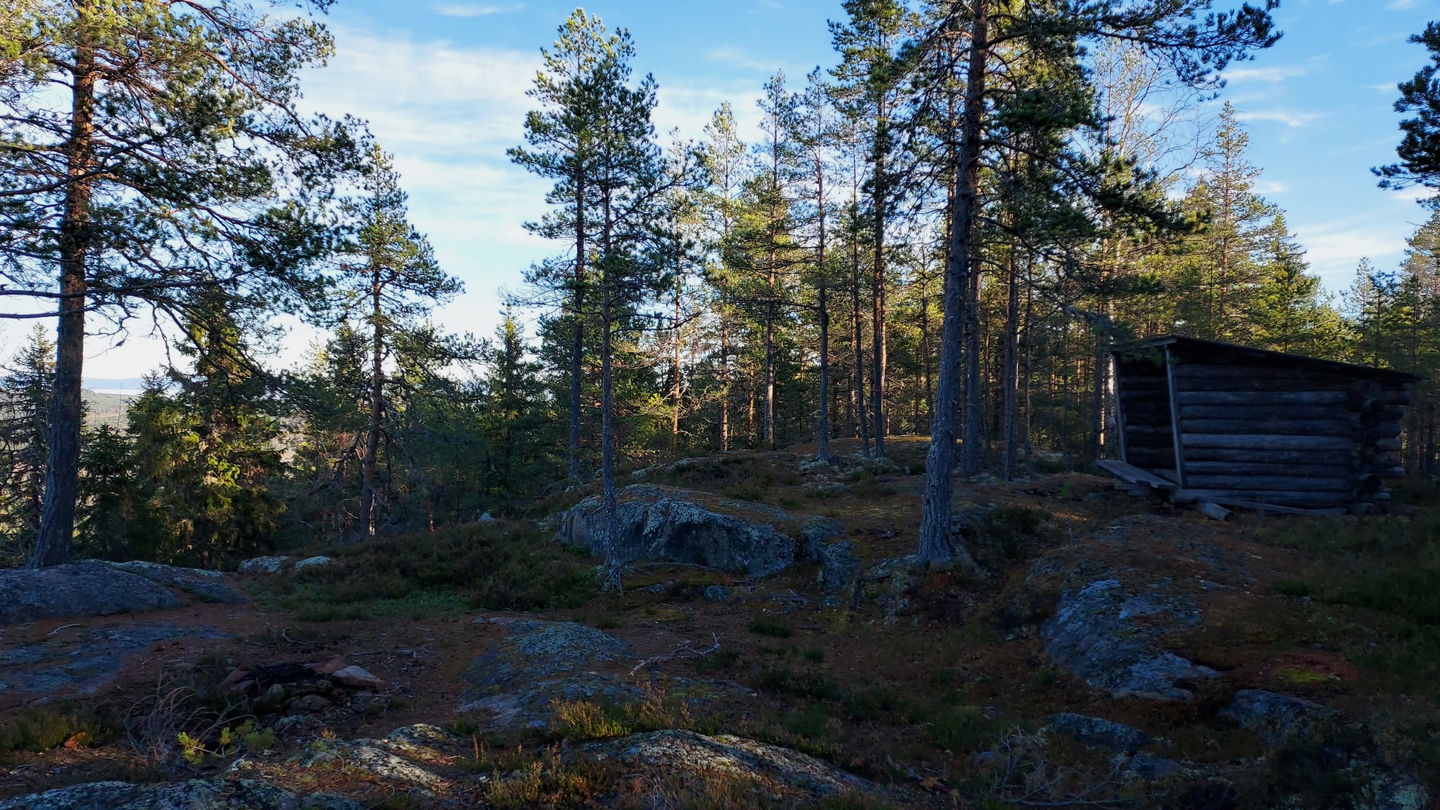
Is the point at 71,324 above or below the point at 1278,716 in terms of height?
above

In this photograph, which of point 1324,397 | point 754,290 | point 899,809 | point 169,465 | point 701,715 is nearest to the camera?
point 899,809

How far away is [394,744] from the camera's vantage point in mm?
6215

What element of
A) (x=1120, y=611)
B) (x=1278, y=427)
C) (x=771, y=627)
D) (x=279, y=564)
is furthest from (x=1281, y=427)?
(x=279, y=564)

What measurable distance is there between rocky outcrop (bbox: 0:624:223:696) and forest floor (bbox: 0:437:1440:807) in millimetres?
358

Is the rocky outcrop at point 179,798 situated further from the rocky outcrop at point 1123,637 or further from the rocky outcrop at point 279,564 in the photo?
the rocky outcrop at point 279,564

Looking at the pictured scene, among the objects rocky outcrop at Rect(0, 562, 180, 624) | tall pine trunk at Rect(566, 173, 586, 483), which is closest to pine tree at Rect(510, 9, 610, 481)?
tall pine trunk at Rect(566, 173, 586, 483)

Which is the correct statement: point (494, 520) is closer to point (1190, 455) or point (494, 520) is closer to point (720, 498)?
point (720, 498)

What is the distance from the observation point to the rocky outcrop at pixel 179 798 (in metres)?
4.12

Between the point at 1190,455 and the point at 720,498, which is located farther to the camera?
the point at 720,498

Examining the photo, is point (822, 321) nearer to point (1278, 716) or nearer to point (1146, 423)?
point (1146, 423)

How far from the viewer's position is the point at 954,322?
12758mm

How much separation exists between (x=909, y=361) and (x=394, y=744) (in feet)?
133

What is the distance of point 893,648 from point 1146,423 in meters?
15.8

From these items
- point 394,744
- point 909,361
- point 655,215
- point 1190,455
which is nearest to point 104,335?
point 394,744
